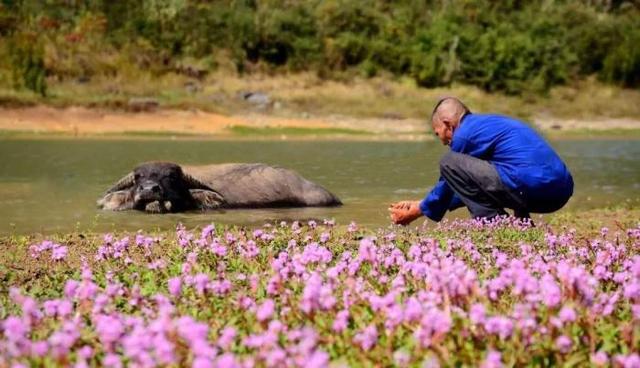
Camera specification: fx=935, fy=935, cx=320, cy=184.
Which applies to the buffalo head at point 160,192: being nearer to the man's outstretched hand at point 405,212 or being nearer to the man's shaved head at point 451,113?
the man's outstretched hand at point 405,212

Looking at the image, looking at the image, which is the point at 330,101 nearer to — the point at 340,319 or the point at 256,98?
the point at 256,98

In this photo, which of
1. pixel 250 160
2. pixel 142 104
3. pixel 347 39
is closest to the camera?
pixel 250 160

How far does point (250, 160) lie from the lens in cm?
1778

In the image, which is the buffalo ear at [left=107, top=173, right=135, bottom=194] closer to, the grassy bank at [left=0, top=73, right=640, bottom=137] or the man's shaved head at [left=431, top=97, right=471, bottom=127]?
→ the man's shaved head at [left=431, top=97, right=471, bottom=127]

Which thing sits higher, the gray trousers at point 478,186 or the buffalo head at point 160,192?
the gray trousers at point 478,186

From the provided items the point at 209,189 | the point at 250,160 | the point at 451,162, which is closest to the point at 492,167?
the point at 451,162

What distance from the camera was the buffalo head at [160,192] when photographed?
9.58m

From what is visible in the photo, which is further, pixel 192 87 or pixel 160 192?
pixel 192 87

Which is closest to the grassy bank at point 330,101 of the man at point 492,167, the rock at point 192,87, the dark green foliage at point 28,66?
the rock at point 192,87

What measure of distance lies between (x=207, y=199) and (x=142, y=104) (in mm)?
19926

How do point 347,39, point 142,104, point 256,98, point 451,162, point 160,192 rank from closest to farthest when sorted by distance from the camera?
point 451,162 < point 160,192 < point 142,104 < point 256,98 < point 347,39

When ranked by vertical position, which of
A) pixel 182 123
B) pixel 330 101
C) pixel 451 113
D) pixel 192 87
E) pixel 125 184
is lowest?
pixel 182 123

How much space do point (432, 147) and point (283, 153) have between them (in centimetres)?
542

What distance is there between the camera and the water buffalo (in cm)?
971
